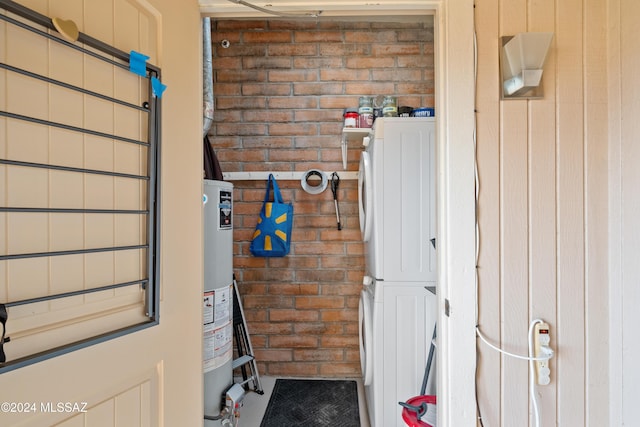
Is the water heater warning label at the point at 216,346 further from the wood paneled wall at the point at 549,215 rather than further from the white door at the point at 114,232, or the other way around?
the wood paneled wall at the point at 549,215

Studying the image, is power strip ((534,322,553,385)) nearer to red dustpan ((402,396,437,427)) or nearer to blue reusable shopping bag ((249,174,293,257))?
red dustpan ((402,396,437,427))

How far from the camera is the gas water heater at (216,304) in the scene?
1652mm

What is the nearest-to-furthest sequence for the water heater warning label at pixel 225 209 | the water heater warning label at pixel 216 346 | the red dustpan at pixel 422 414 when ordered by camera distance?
the red dustpan at pixel 422 414 < the water heater warning label at pixel 216 346 < the water heater warning label at pixel 225 209

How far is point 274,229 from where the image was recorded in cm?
238

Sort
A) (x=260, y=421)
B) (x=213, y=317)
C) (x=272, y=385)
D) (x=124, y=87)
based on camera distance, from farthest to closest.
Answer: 1. (x=272, y=385)
2. (x=260, y=421)
3. (x=213, y=317)
4. (x=124, y=87)

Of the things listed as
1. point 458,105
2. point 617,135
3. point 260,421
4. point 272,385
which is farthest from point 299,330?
point 617,135

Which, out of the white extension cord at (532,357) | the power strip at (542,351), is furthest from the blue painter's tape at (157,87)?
the power strip at (542,351)

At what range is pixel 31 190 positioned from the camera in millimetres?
647

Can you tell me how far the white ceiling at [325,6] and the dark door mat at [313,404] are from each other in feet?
7.39

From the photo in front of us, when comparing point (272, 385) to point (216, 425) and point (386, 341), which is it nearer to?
point (216, 425)

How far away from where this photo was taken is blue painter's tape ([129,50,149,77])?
0.83 meters

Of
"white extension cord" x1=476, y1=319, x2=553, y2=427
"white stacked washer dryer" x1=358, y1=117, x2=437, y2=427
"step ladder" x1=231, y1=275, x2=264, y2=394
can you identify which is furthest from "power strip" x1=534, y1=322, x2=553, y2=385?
"step ladder" x1=231, y1=275, x2=264, y2=394

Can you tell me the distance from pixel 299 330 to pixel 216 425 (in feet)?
3.06

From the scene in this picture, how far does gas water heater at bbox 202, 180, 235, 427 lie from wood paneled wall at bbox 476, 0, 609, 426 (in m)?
1.28
